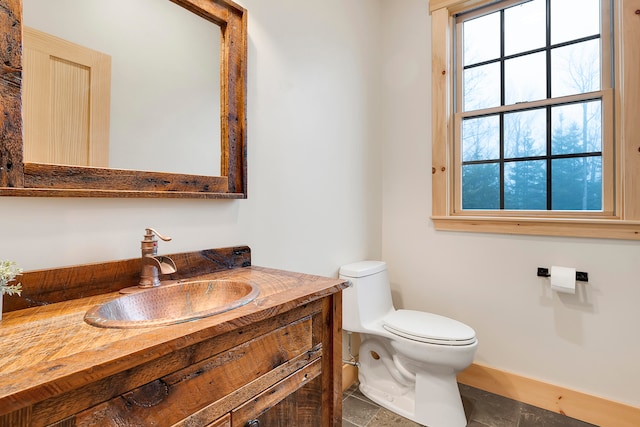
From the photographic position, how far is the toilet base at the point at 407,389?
158 centimetres

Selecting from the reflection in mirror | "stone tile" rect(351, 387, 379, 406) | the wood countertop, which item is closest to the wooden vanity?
the wood countertop

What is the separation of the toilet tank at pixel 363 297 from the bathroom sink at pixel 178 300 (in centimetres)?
89

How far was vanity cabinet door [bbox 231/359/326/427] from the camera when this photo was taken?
2.53ft

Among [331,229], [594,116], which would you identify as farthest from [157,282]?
[594,116]

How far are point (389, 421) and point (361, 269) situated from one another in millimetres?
766

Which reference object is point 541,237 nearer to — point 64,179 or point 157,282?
point 157,282

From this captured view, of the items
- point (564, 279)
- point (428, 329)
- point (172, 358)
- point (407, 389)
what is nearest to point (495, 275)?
point (564, 279)

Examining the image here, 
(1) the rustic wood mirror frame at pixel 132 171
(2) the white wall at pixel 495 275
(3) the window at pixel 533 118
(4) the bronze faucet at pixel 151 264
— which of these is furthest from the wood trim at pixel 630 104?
(4) the bronze faucet at pixel 151 264

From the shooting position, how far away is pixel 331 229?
6.07 ft

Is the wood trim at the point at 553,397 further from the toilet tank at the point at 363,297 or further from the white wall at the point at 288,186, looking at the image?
the white wall at the point at 288,186

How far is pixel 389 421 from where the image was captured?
1652 mm

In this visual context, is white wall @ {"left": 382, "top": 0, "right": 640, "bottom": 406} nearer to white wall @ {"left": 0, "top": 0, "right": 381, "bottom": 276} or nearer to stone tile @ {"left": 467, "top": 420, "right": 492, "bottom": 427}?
white wall @ {"left": 0, "top": 0, "right": 381, "bottom": 276}

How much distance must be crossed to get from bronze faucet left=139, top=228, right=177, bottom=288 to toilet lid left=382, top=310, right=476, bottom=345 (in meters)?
1.15

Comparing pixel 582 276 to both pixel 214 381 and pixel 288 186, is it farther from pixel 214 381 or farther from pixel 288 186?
pixel 214 381
